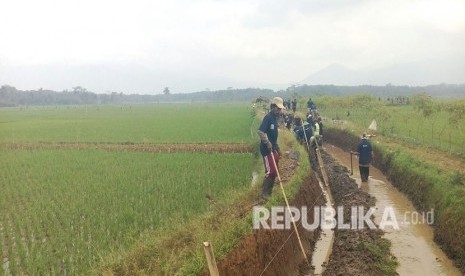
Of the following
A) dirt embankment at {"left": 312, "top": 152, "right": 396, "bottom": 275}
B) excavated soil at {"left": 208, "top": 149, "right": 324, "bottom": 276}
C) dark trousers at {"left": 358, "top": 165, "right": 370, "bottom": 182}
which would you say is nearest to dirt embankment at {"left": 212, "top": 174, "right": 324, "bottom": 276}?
excavated soil at {"left": 208, "top": 149, "right": 324, "bottom": 276}

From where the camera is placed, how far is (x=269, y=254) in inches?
283

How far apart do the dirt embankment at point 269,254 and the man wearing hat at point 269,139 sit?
2.47ft

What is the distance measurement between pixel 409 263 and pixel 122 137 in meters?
24.7

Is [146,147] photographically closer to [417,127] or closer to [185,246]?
[417,127]

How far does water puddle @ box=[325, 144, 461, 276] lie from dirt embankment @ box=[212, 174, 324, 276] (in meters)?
1.88

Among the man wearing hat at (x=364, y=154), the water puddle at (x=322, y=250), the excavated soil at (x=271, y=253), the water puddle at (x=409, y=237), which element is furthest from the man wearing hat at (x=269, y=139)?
the man wearing hat at (x=364, y=154)

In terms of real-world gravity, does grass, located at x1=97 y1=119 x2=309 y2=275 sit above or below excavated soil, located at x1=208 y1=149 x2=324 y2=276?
above

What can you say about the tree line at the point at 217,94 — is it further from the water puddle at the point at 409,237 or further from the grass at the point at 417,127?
the water puddle at the point at 409,237

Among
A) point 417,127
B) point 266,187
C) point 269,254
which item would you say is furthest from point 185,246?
point 417,127

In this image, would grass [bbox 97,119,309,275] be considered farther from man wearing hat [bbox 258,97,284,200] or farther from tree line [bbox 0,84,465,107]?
tree line [bbox 0,84,465,107]

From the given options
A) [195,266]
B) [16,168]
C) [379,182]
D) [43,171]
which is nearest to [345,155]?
[379,182]

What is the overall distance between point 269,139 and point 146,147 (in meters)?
17.0

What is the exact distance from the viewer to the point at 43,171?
1684cm

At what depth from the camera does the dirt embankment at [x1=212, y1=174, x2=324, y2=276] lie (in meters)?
5.97
